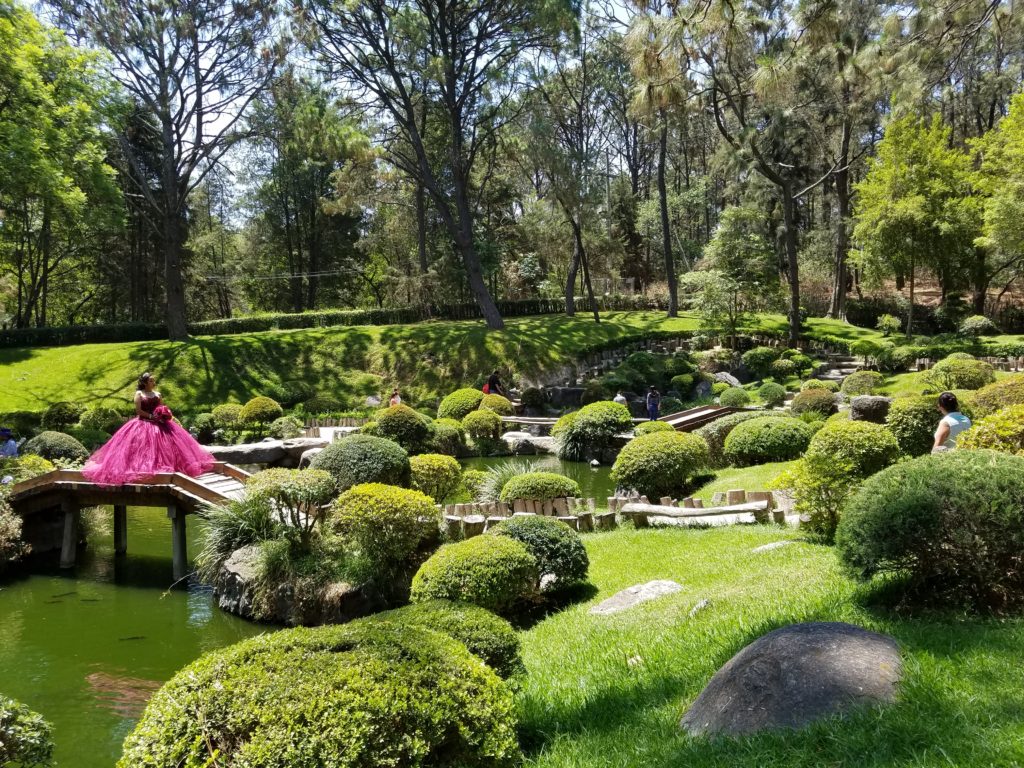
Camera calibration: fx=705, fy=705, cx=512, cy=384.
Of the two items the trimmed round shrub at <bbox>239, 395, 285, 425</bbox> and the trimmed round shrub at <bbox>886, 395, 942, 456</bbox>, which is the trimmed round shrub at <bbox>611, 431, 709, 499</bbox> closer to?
the trimmed round shrub at <bbox>886, 395, 942, 456</bbox>

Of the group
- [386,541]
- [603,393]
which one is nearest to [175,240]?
[603,393]

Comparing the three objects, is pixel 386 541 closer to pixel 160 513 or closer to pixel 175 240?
pixel 160 513

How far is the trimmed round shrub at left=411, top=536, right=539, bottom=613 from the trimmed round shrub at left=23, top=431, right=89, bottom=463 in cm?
1283

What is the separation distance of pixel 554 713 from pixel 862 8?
30.4m

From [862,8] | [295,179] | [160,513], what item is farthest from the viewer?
[295,179]

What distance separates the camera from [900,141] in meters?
28.1

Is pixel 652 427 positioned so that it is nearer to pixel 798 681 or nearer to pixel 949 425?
pixel 949 425

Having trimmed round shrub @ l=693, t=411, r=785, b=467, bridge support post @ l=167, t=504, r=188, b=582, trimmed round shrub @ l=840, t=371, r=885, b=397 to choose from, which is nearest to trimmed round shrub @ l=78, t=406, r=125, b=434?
bridge support post @ l=167, t=504, r=188, b=582

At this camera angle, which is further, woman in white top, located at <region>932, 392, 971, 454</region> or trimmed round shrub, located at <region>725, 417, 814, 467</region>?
trimmed round shrub, located at <region>725, 417, 814, 467</region>

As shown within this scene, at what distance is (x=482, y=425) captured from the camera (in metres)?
20.3

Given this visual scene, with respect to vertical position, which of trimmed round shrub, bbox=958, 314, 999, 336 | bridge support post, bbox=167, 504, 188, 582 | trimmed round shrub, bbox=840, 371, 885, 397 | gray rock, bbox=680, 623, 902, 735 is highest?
trimmed round shrub, bbox=958, 314, 999, 336

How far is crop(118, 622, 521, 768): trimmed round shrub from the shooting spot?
3.35 m

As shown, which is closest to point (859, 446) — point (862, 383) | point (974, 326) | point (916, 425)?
point (916, 425)

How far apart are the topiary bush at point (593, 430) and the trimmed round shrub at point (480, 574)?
415 inches
